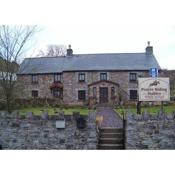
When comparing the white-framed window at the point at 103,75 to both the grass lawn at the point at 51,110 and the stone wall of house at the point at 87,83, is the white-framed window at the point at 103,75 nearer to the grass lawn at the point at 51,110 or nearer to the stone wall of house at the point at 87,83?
the stone wall of house at the point at 87,83

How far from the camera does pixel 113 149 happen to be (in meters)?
7.76

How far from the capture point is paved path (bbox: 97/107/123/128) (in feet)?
26.1

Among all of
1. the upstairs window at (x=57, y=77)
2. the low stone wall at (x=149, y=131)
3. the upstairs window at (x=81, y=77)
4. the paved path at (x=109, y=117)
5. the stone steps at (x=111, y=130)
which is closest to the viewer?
the low stone wall at (x=149, y=131)

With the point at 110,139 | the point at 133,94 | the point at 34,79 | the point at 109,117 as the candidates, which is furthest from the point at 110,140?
the point at 34,79

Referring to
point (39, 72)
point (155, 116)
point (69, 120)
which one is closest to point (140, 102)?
point (155, 116)

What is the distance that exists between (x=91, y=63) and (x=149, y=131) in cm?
203

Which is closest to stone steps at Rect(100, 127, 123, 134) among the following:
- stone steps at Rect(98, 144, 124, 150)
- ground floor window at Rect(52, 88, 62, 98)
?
stone steps at Rect(98, 144, 124, 150)

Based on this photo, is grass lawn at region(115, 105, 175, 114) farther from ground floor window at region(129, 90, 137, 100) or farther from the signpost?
the signpost

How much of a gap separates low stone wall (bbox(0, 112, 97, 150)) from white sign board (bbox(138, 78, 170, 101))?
118 cm

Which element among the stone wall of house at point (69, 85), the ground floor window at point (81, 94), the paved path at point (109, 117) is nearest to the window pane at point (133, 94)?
the stone wall of house at point (69, 85)

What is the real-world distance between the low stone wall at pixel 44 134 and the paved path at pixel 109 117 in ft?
0.91

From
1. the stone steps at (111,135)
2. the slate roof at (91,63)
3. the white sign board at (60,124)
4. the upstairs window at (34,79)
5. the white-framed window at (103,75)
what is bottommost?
the stone steps at (111,135)

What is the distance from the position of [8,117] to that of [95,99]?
1.95 m

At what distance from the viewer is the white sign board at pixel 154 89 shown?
7.75 m
